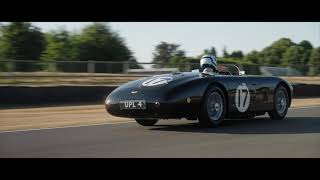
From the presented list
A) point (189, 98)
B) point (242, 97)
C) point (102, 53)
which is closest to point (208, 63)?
point (242, 97)

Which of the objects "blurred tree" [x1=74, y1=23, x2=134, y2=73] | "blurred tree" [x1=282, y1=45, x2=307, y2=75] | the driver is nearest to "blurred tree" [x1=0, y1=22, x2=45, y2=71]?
"blurred tree" [x1=74, y1=23, x2=134, y2=73]

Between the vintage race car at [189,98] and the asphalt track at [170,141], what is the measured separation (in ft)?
0.81

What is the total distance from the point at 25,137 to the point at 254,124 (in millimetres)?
3979

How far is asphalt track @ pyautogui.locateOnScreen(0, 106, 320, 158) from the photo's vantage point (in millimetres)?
6766

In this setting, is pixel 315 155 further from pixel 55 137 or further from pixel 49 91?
pixel 49 91

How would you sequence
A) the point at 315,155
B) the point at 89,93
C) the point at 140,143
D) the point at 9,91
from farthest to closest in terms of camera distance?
the point at 89,93, the point at 9,91, the point at 140,143, the point at 315,155

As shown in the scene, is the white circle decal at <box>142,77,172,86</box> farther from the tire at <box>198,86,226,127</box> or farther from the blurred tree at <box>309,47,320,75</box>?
the blurred tree at <box>309,47,320,75</box>

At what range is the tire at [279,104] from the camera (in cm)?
1118

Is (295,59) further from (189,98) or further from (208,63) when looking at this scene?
(189,98)

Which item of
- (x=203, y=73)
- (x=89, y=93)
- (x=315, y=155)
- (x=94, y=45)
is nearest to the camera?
(x=315, y=155)

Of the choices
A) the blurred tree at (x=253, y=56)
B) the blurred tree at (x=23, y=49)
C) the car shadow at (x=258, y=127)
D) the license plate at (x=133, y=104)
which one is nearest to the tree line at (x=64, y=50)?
the blurred tree at (x=23, y=49)

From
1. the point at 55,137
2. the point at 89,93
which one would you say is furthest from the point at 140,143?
the point at 89,93
